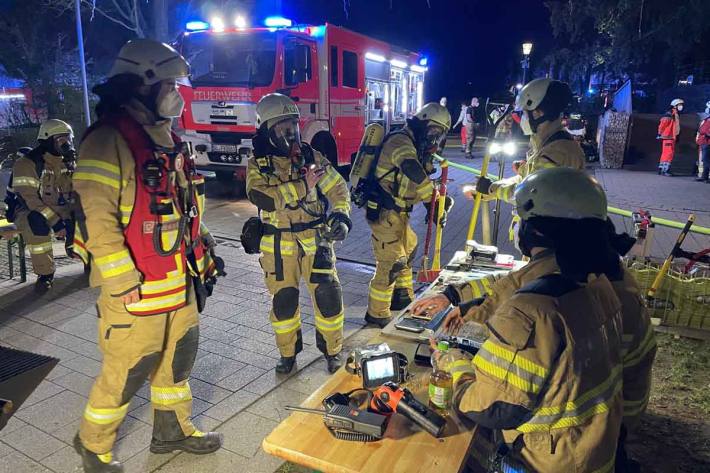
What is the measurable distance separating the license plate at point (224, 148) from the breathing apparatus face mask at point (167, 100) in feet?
26.4

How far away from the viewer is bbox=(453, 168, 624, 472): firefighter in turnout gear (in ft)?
5.40

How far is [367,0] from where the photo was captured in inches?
1305

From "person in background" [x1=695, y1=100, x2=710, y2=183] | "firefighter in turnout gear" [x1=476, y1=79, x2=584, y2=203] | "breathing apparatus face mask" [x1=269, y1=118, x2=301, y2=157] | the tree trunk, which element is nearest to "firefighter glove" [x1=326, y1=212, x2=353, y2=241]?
"breathing apparatus face mask" [x1=269, y1=118, x2=301, y2=157]

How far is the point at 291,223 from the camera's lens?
12.5 ft

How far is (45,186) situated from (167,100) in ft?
12.2

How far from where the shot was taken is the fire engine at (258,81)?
1014 cm

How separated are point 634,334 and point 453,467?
101cm

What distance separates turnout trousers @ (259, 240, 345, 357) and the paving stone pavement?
1.07ft

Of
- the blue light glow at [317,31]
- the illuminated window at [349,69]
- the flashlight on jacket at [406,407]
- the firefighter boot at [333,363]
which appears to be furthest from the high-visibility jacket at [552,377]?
the illuminated window at [349,69]

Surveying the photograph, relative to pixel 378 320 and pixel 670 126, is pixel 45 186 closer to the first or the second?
pixel 378 320

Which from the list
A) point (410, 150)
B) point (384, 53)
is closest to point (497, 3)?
point (384, 53)

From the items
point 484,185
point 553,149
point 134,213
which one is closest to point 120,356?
point 134,213

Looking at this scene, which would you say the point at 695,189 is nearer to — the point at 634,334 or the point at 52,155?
the point at 634,334

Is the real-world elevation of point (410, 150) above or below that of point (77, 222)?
above
